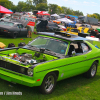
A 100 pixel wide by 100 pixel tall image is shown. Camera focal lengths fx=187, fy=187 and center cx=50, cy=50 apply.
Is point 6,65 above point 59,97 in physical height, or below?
above

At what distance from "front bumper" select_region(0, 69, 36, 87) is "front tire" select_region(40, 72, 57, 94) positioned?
1.40 ft

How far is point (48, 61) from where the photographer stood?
17.3 ft

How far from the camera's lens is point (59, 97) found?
5234 millimetres

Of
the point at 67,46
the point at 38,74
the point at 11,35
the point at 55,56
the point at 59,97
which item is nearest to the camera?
the point at 38,74

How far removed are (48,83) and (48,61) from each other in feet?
2.10

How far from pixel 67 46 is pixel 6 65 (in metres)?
2.16

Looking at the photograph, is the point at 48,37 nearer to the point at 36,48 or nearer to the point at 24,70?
the point at 36,48

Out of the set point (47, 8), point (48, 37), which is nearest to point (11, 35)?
point (48, 37)

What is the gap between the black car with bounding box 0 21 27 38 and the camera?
52.2 ft

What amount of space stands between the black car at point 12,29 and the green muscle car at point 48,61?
31.6 ft

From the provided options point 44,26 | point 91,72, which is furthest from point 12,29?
point 91,72

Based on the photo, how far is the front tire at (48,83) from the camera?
16.8 feet

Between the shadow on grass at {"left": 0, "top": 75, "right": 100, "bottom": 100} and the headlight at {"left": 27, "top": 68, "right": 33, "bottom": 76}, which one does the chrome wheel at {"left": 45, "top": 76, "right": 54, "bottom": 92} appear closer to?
the shadow on grass at {"left": 0, "top": 75, "right": 100, "bottom": 100}

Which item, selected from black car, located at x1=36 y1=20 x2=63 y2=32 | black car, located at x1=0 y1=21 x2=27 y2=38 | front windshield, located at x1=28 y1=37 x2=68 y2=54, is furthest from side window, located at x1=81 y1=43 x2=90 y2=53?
black car, located at x1=36 y1=20 x2=63 y2=32
